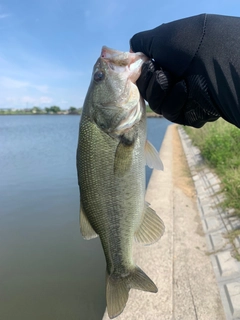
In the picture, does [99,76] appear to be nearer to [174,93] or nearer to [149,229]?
[174,93]

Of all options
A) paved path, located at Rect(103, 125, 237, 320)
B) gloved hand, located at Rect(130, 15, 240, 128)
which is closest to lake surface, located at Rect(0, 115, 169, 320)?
paved path, located at Rect(103, 125, 237, 320)

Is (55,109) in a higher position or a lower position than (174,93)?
lower

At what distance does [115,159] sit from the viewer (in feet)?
6.75

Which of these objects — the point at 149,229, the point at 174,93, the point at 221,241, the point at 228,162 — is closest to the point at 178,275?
the point at 221,241

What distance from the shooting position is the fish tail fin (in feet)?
7.28

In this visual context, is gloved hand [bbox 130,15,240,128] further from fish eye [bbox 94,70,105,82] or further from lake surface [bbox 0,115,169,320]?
lake surface [bbox 0,115,169,320]

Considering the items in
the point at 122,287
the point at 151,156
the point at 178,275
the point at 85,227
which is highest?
the point at 151,156

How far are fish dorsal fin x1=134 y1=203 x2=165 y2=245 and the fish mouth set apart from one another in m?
1.11

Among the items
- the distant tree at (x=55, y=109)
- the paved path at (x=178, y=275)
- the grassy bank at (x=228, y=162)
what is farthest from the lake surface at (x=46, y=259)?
the distant tree at (x=55, y=109)

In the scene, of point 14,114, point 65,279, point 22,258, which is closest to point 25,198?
point 22,258

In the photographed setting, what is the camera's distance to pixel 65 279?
5590 mm

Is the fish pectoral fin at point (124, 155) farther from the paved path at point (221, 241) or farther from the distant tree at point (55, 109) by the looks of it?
the distant tree at point (55, 109)

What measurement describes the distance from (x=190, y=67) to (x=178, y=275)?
3.36 meters

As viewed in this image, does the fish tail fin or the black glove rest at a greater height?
the black glove
